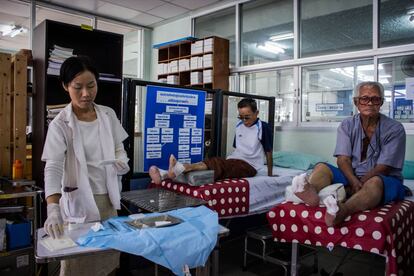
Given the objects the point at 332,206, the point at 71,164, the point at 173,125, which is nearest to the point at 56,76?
the point at 173,125

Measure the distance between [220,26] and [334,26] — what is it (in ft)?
6.16

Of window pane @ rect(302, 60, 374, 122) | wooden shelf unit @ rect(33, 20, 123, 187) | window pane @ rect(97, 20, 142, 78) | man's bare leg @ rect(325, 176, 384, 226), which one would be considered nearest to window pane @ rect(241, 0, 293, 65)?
window pane @ rect(302, 60, 374, 122)

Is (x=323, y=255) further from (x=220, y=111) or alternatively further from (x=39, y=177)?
(x=39, y=177)

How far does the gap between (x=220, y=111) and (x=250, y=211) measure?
0.84 metres

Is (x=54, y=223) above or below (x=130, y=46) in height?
below

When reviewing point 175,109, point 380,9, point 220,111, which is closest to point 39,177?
point 175,109

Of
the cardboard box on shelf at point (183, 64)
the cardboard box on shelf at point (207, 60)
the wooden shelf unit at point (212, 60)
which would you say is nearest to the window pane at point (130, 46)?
the wooden shelf unit at point (212, 60)

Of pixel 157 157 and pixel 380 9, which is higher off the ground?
pixel 380 9

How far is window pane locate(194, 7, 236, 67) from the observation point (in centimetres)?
505

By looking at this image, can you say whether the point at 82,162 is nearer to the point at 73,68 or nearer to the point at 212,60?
the point at 73,68

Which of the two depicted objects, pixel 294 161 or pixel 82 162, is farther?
pixel 294 161

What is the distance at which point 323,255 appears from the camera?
2.70 metres

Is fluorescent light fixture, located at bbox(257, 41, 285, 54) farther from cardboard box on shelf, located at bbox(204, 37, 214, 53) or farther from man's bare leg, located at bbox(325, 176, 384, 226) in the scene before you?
man's bare leg, located at bbox(325, 176, 384, 226)

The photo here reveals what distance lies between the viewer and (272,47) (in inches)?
180
